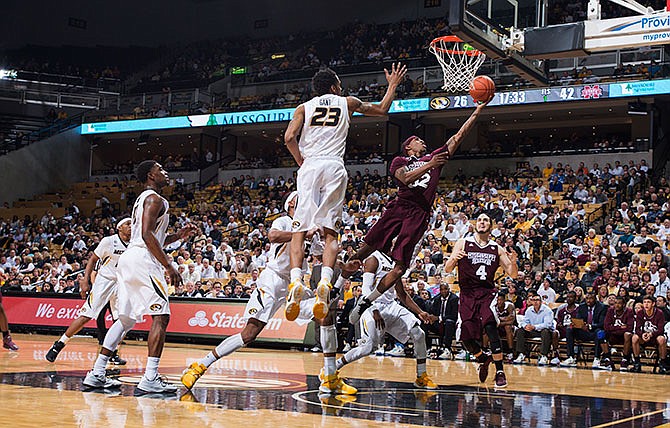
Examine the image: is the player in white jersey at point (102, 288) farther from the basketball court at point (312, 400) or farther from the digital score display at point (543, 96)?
the digital score display at point (543, 96)

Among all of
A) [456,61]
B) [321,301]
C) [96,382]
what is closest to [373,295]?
[321,301]

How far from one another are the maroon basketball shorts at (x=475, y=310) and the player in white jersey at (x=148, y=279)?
3.72 metres

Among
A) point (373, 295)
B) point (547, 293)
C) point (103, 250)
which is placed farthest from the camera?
point (547, 293)

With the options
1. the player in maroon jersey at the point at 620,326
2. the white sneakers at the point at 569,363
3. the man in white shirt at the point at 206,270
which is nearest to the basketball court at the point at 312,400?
the player in maroon jersey at the point at 620,326

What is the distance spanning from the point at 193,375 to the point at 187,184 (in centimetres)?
2648

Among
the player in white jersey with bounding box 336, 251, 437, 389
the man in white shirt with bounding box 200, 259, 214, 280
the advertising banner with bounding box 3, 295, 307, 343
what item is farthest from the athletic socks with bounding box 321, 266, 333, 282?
the man in white shirt with bounding box 200, 259, 214, 280

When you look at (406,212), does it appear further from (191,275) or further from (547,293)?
(191,275)

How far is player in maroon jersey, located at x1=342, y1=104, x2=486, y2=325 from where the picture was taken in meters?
7.89

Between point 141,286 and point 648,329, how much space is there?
30.8 ft

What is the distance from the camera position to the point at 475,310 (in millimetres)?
9062

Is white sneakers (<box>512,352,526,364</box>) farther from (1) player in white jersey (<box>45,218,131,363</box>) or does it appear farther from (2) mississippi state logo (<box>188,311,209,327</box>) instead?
(1) player in white jersey (<box>45,218,131,363</box>)

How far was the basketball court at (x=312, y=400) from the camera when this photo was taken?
5566mm

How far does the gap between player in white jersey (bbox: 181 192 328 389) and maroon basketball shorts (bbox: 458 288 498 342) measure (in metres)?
2.70

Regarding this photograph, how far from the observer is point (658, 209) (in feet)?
63.2
